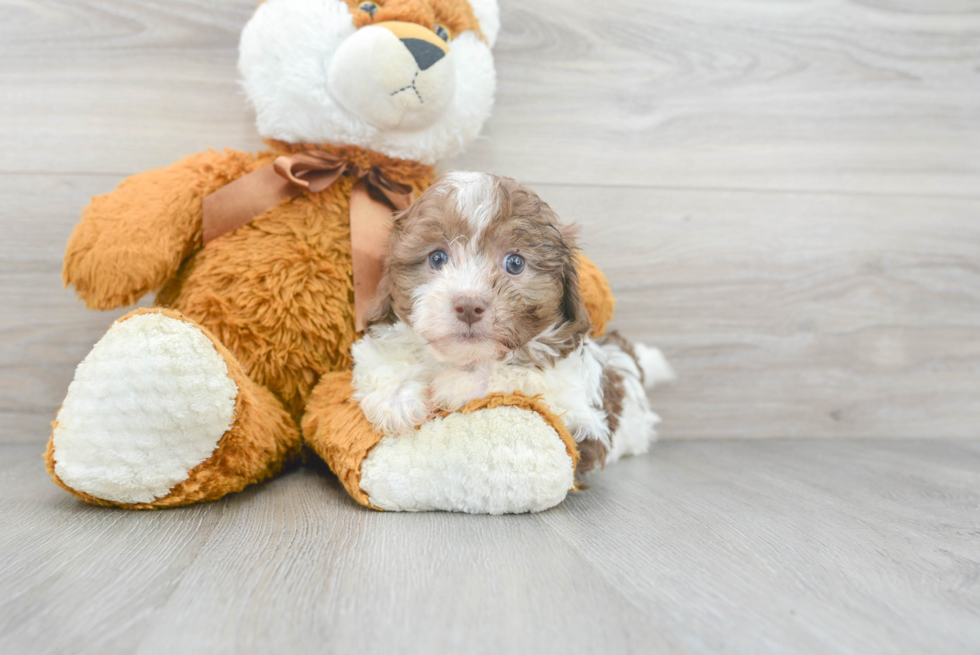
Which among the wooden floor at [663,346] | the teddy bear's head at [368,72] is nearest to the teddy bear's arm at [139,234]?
the teddy bear's head at [368,72]

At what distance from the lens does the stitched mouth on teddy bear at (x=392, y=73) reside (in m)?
0.87

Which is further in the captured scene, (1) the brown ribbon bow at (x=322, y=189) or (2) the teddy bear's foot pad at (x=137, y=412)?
(1) the brown ribbon bow at (x=322, y=189)

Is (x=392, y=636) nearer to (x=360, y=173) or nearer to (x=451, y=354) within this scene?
(x=451, y=354)

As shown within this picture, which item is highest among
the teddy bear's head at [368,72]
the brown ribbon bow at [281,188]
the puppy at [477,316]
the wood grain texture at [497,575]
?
the teddy bear's head at [368,72]

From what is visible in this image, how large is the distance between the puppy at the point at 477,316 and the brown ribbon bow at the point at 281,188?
14 centimetres

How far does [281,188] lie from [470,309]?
0.40 m

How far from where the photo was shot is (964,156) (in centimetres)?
136

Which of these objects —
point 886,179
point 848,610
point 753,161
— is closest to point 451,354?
point 848,610

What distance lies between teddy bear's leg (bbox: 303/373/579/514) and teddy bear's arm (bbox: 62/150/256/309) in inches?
15.0

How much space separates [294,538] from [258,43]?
687 mm

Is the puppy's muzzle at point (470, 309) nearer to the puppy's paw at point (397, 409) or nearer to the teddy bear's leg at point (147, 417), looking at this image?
the puppy's paw at point (397, 409)

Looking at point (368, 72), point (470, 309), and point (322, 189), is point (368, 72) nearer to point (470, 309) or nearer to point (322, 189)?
point (322, 189)

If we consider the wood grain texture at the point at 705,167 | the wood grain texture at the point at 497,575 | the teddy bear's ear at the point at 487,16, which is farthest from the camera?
the wood grain texture at the point at 705,167

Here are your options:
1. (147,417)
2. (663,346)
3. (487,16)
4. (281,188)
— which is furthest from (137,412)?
(663,346)
